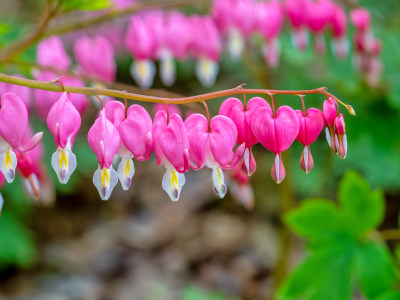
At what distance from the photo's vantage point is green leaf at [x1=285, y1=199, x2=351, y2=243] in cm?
158

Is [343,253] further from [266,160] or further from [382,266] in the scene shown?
[266,160]

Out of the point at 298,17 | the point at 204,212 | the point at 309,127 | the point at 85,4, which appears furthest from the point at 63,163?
the point at 204,212

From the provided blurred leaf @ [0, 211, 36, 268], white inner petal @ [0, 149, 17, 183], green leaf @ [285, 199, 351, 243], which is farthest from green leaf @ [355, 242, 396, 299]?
blurred leaf @ [0, 211, 36, 268]

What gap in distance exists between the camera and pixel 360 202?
1562mm

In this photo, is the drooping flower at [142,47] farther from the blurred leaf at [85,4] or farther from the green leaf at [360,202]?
the green leaf at [360,202]

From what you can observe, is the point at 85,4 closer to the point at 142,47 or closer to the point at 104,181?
the point at 142,47

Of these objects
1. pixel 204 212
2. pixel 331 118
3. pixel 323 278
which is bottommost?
pixel 204 212

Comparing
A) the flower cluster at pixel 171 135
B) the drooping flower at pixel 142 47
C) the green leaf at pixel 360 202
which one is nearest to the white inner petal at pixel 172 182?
the flower cluster at pixel 171 135

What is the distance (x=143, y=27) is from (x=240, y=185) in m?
0.77

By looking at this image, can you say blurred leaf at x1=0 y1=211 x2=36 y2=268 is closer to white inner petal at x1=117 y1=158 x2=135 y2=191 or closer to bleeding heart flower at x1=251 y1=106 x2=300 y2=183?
white inner petal at x1=117 y1=158 x2=135 y2=191

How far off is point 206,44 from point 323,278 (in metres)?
1.01

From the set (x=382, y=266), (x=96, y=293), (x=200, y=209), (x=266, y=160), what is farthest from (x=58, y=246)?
(x=382, y=266)

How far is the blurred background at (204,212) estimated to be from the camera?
2334 millimetres

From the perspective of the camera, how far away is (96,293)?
284 cm
